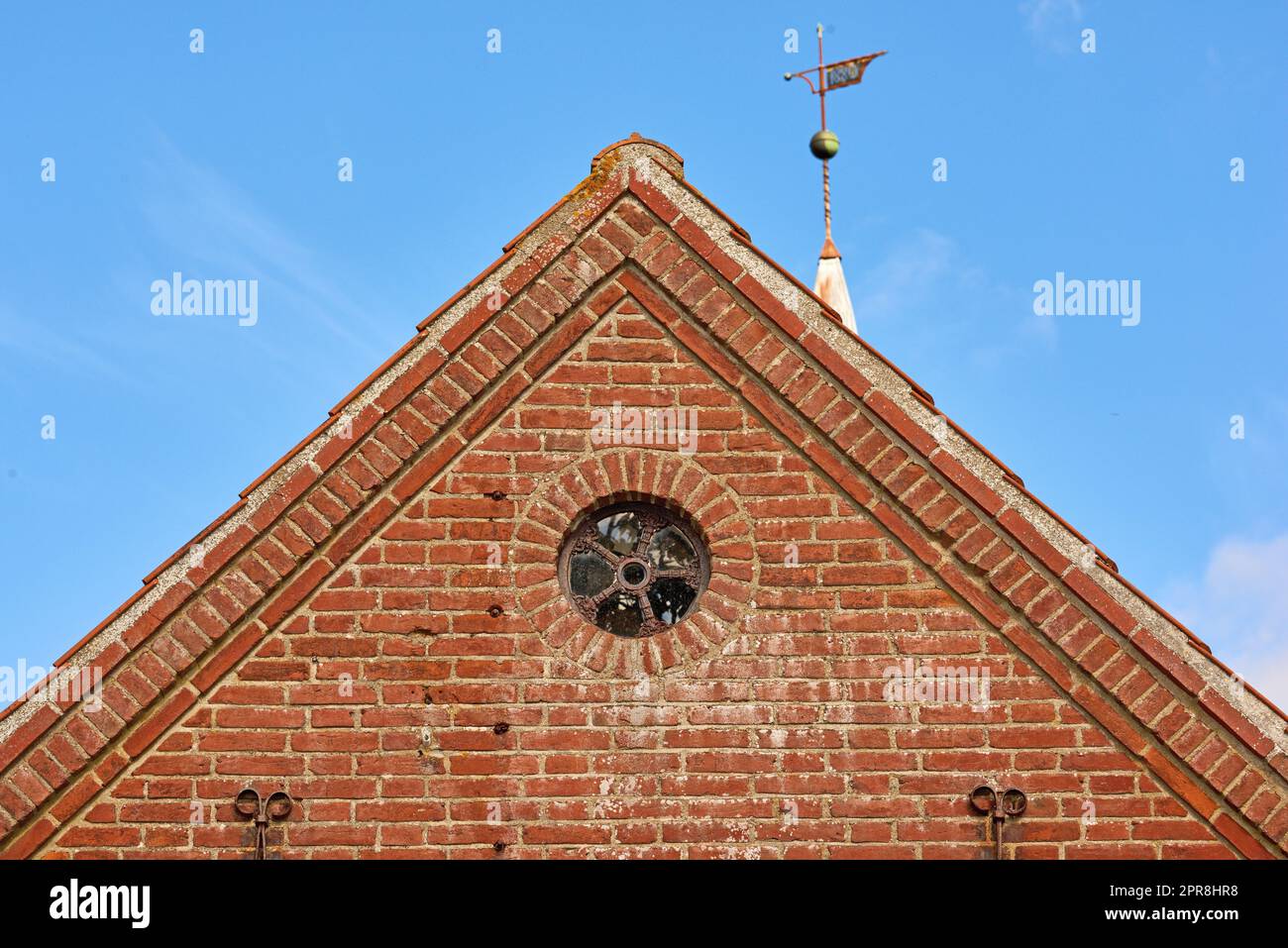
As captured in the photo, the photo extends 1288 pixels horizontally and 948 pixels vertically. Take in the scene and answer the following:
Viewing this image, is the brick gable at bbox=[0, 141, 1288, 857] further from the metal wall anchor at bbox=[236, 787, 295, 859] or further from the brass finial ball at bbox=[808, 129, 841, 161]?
the brass finial ball at bbox=[808, 129, 841, 161]

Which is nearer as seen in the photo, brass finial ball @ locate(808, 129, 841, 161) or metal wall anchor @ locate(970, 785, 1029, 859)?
metal wall anchor @ locate(970, 785, 1029, 859)

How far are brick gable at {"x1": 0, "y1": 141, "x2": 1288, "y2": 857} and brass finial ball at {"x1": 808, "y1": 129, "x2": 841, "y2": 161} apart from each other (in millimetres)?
7755

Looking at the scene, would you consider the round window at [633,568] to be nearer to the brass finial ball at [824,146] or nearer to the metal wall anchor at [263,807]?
the metal wall anchor at [263,807]

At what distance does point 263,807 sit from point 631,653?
73.2 inches

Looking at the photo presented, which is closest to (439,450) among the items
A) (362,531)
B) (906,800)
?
(362,531)

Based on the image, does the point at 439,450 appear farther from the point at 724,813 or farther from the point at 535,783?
the point at 724,813

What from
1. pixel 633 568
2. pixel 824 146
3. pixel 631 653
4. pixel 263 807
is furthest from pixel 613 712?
pixel 824 146

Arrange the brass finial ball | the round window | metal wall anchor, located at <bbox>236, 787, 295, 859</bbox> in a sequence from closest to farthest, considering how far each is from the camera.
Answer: metal wall anchor, located at <bbox>236, 787, 295, 859</bbox>, the round window, the brass finial ball

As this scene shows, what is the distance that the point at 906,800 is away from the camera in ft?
24.3

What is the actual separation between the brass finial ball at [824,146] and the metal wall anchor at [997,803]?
9291mm

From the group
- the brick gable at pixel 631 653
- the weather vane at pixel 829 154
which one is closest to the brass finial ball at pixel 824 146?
the weather vane at pixel 829 154

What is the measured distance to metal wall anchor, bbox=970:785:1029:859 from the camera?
7.36 m

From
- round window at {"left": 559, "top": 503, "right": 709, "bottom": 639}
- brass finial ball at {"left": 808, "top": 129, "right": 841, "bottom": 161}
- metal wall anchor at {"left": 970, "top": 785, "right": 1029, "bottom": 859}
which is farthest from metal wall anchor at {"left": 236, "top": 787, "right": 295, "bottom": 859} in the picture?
brass finial ball at {"left": 808, "top": 129, "right": 841, "bottom": 161}
